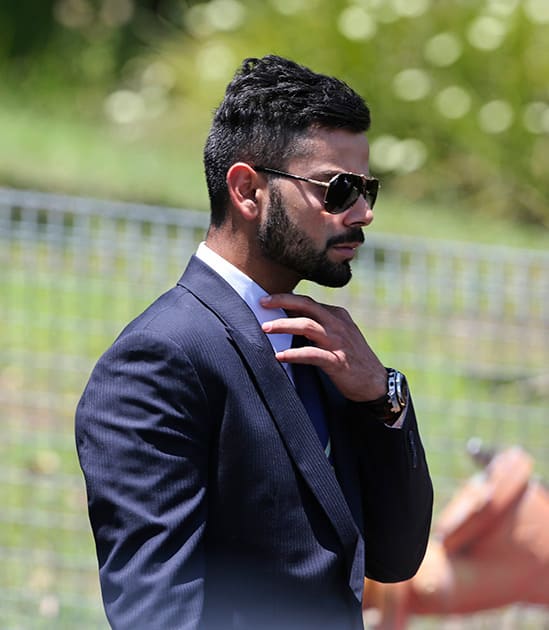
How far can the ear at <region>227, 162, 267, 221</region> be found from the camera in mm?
2199

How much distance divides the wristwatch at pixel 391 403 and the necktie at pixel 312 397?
9cm

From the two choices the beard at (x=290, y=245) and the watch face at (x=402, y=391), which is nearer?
the beard at (x=290, y=245)

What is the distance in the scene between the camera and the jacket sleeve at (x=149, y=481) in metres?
2.00

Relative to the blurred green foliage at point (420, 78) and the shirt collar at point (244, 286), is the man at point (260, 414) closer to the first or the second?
the shirt collar at point (244, 286)

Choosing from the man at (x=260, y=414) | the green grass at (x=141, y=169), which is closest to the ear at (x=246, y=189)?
the man at (x=260, y=414)

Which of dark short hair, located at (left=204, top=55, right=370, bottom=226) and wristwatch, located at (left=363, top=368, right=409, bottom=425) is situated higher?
dark short hair, located at (left=204, top=55, right=370, bottom=226)

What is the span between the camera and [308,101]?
2.19 metres

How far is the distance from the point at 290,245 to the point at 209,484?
1.42 feet

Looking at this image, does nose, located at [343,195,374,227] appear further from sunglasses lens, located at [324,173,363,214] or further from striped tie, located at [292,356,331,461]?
striped tie, located at [292,356,331,461]

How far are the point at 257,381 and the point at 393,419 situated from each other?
11.8 inches

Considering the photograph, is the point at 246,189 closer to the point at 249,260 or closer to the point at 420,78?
the point at 249,260

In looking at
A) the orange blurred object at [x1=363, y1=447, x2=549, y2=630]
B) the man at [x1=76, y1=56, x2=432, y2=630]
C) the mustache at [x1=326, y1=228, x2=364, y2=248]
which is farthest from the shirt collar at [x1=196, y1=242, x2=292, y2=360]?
the orange blurred object at [x1=363, y1=447, x2=549, y2=630]

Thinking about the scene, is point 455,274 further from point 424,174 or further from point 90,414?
point 424,174

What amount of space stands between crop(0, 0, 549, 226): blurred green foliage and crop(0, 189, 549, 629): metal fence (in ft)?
16.2
